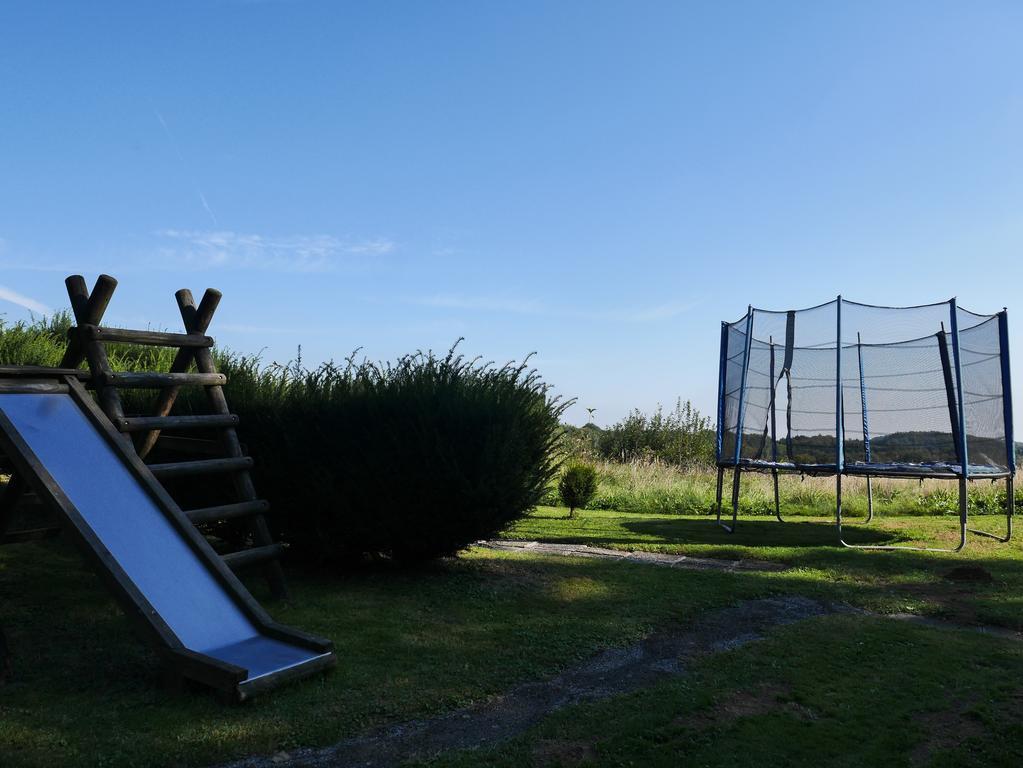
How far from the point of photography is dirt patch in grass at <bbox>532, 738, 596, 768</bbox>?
11.4 feet

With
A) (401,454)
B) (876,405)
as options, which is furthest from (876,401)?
(401,454)

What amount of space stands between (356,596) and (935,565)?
6.29 m

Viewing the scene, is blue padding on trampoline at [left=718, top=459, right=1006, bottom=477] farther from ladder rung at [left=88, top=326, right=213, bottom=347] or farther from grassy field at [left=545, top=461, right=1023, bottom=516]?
ladder rung at [left=88, top=326, right=213, bottom=347]

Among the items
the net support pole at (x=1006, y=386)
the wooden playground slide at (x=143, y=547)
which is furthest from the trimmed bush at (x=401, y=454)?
the net support pole at (x=1006, y=386)

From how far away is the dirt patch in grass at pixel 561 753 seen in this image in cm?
348

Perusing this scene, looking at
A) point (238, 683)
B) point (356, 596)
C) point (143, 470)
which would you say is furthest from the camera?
point (356, 596)

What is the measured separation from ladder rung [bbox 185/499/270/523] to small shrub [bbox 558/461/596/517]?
7.34m

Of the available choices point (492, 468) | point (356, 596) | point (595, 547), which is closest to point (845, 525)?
point (595, 547)

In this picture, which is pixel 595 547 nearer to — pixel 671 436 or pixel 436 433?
pixel 436 433

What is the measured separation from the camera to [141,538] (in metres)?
5.12

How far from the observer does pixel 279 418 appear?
7.07 metres

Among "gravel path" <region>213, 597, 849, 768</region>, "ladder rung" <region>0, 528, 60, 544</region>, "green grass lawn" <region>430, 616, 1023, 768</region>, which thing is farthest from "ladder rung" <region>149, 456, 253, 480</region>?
"green grass lawn" <region>430, 616, 1023, 768</region>

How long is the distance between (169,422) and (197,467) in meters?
0.41

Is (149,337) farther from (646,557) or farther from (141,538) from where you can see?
(646,557)
